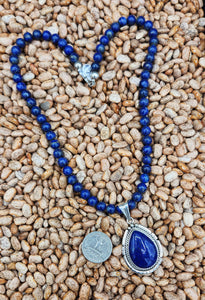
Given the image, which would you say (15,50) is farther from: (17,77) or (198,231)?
(198,231)

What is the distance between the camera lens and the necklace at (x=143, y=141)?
1435mm

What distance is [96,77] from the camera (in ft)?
5.77

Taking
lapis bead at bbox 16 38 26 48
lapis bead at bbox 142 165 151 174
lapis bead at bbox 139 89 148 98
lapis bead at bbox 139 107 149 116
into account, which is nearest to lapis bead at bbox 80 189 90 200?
lapis bead at bbox 142 165 151 174

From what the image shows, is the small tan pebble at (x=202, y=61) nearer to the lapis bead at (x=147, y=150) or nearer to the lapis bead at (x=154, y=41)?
the lapis bead at (x=154, y=41)

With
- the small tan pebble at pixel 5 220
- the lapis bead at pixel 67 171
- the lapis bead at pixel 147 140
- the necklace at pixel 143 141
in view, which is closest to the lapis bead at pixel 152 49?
the necklace at pixel 143 141

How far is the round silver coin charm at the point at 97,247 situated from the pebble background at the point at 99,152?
4 cm

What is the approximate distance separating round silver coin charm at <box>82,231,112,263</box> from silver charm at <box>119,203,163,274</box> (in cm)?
9

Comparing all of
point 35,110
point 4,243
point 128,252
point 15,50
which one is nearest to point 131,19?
point 15,50

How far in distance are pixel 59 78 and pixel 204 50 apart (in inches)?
38.2

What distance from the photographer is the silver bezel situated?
1414 millimetres

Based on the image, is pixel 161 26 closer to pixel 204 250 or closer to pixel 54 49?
pixel 54 49

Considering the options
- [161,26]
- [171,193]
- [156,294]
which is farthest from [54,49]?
[156,294]

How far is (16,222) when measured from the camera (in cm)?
147

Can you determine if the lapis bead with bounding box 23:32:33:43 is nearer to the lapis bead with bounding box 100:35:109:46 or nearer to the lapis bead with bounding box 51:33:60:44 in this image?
the lapis bead with bounding box 51:33:60:44
